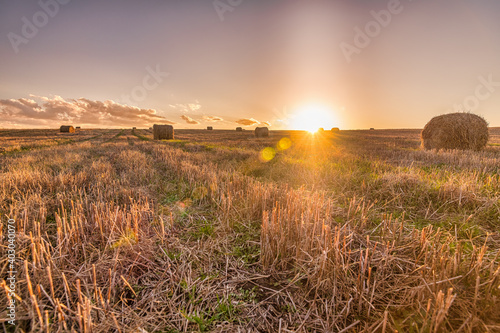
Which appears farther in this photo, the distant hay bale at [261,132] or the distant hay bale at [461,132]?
the distant hay bale at [261,132]

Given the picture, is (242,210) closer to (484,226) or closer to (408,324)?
(408,324)

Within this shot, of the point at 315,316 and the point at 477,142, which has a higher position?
the point at 477,142

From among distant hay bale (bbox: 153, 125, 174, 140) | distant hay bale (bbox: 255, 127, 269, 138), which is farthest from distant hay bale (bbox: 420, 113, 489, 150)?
distant hay bale (bbox: 153, 125, 174, 140)

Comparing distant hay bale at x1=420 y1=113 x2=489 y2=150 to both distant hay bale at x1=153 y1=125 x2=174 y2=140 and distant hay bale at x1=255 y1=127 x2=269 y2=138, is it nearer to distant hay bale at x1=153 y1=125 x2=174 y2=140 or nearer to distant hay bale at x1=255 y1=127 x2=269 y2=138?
distant hay bale at x1=255 y1=127 x2=269 y2=138

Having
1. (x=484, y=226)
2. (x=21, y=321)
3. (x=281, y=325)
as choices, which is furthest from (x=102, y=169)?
(x=484, y=226)

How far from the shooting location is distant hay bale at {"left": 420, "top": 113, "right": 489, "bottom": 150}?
13305 millimetres

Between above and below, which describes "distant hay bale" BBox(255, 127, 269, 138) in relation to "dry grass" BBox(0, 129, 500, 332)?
above

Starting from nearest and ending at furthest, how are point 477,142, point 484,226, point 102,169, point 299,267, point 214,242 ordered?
1. point 299,267
2. point 214,242
3. point 484,226
4. point 102,169
5. point 477,142

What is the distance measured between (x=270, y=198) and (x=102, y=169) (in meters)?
5.50

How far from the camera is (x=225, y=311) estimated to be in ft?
5.76

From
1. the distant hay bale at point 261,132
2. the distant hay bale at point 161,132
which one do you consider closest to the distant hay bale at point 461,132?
the distant hay bale at point 261,132

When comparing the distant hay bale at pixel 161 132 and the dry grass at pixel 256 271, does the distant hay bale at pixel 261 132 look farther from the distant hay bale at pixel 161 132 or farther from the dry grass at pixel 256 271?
the dry grass at pixel 256 271

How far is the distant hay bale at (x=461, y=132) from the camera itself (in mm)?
13305

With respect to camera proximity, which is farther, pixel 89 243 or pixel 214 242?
pixel 214 242
